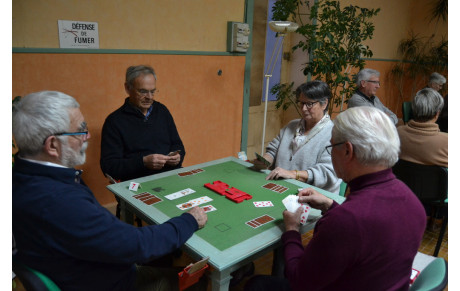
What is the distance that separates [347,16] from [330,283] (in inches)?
163

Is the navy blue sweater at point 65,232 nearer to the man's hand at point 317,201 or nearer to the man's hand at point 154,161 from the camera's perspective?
the man's hand at point 317,201

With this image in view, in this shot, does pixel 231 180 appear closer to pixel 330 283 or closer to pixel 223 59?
pixel 330 283

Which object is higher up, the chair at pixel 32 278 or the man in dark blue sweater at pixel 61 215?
the man in dark blue sweater at pixel 61 215

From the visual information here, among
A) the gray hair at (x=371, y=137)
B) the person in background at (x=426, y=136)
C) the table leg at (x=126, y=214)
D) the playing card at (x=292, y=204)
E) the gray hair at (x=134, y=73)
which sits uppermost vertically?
the gray hair at (x=134, y=73)

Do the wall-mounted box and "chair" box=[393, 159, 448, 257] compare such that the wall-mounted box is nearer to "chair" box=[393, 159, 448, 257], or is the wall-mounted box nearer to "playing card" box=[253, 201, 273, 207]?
"chair" box=[393, 159, 448, 257]

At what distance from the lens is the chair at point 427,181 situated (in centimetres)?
280

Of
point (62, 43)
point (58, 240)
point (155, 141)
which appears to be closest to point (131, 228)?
point (58, 240)

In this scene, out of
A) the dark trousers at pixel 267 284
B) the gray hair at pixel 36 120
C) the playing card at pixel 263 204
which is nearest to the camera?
the gray hair at pixel 36 120

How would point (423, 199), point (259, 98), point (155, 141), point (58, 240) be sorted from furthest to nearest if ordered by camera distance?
point (259, 98) < point (423, 199) < point (155, 141) < point (58, 240)

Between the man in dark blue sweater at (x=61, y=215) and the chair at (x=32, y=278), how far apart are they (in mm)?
25

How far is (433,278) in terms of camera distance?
47.1 inches

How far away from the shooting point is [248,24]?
4.09 m

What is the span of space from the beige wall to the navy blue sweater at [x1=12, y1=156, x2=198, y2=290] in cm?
185

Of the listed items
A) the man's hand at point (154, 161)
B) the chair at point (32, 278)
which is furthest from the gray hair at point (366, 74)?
the chair at point (32, 278)
